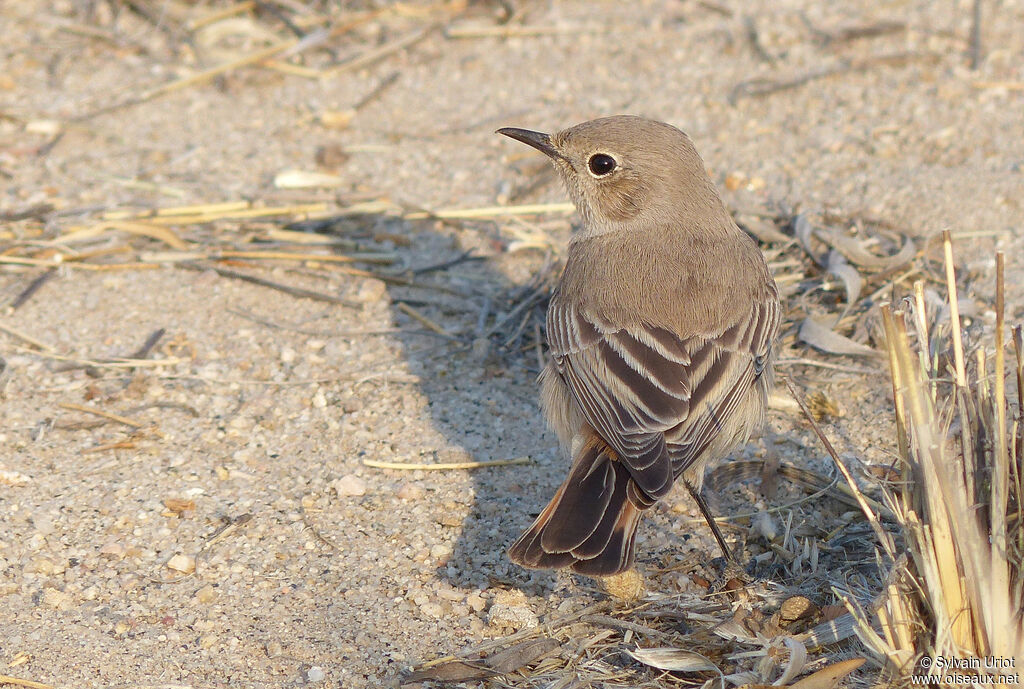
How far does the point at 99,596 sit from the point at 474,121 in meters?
4.81

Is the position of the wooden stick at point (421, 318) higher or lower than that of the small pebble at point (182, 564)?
higher

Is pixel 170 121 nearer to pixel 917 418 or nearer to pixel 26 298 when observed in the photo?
pixel 26 298

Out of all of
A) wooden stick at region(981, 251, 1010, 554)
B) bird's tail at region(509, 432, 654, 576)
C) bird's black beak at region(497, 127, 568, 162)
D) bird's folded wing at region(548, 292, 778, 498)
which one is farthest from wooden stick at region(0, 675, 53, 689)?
bird's black beak at region(497, 127, 568, 162)

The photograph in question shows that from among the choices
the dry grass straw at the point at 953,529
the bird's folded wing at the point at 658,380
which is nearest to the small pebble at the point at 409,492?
the bird's folded wing at the point at 658,380

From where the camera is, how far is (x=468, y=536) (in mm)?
4535

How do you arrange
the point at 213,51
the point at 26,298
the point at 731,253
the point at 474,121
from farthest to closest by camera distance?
the point at 213,51 < the point at 474,121 < the point at 26,298 < the point at 731,253

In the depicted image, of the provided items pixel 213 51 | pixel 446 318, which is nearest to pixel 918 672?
pixel 446 318

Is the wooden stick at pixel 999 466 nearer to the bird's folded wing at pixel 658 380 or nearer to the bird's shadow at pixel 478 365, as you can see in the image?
the bird's folded wing at pixel 658 380

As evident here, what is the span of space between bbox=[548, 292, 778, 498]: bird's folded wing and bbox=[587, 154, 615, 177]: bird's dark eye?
794 millimetres

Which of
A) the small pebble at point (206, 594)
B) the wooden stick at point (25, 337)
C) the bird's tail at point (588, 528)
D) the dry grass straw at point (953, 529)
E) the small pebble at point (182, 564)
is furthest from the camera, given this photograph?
the wooden stick at point (25, 337)

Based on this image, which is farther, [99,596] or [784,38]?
[784,38]

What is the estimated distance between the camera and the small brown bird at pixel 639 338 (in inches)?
154

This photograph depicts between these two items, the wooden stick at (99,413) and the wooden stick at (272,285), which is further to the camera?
the wooden stick at (272,285)

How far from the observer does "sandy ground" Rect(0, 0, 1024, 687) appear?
4.09 m
